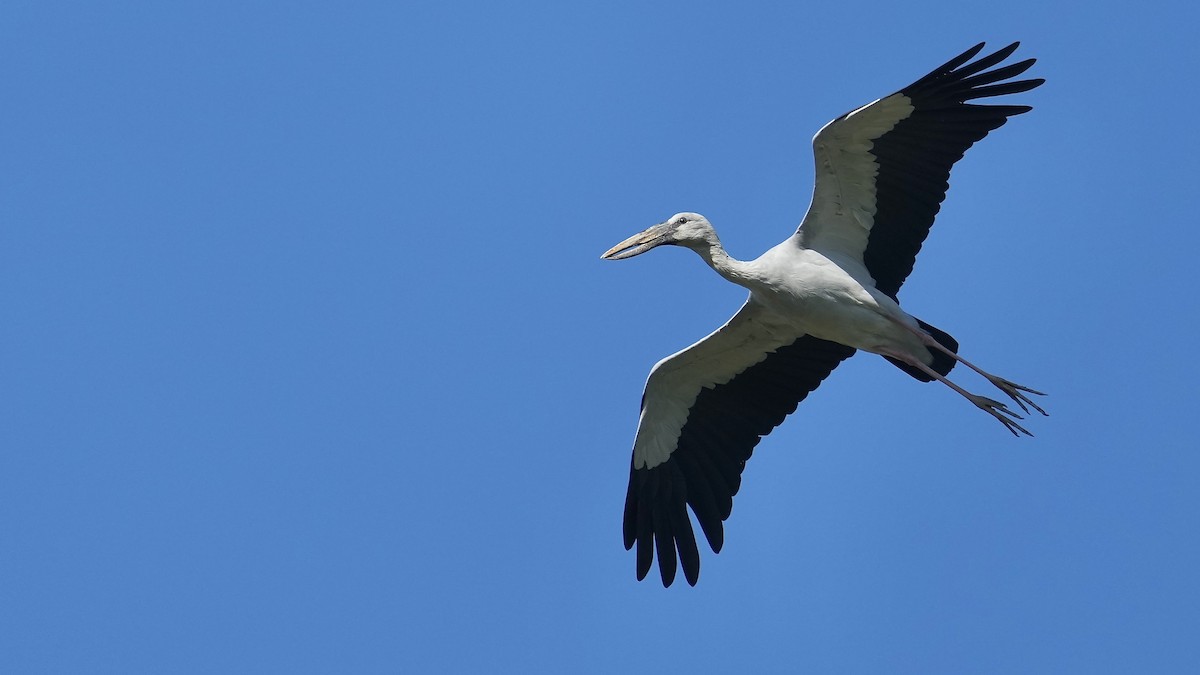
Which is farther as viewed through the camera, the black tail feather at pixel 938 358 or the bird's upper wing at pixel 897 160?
the black tail feather at pixel 938 358

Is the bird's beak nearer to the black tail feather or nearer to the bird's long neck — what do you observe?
the bird's long neck

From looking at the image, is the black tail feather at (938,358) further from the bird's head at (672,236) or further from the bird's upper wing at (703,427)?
the bird's head at (672,236)

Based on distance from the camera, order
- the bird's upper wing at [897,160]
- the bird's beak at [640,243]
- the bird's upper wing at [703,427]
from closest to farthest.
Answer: the bird's upper wing at [897,160], the bird's beak at [640,243], the bird's upper wing at [703,427]

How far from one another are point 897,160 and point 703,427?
11.8 feet

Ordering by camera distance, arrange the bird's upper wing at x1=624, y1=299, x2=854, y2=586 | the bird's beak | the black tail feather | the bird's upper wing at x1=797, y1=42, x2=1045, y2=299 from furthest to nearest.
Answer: the bird's upper wing at x1=624, y1=299, x2=854, y2=586
the bird's beak
the black tail feather
the bird's upper wing at x1=797, y1=42, x2=1045, y2=299

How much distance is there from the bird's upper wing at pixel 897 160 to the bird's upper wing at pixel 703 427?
4.19 feet

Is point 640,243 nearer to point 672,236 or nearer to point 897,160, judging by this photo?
point 672,236

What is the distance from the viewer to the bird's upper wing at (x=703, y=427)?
62.4 ft

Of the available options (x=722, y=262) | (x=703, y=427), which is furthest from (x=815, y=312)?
(x=703, y=427)

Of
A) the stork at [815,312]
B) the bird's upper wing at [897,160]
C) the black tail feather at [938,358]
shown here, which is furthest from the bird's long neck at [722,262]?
the black tail feather at [938,358]

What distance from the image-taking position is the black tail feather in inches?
706

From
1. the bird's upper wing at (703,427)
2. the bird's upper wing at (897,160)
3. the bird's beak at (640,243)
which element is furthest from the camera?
the bird's upper wing at (703,427)

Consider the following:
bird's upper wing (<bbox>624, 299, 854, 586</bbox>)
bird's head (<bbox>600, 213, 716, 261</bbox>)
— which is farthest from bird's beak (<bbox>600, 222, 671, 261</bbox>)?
bird's upper wing (<bbox>624, 299, 854, 586</bbox>)

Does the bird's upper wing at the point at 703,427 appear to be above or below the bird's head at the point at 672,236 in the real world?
below
